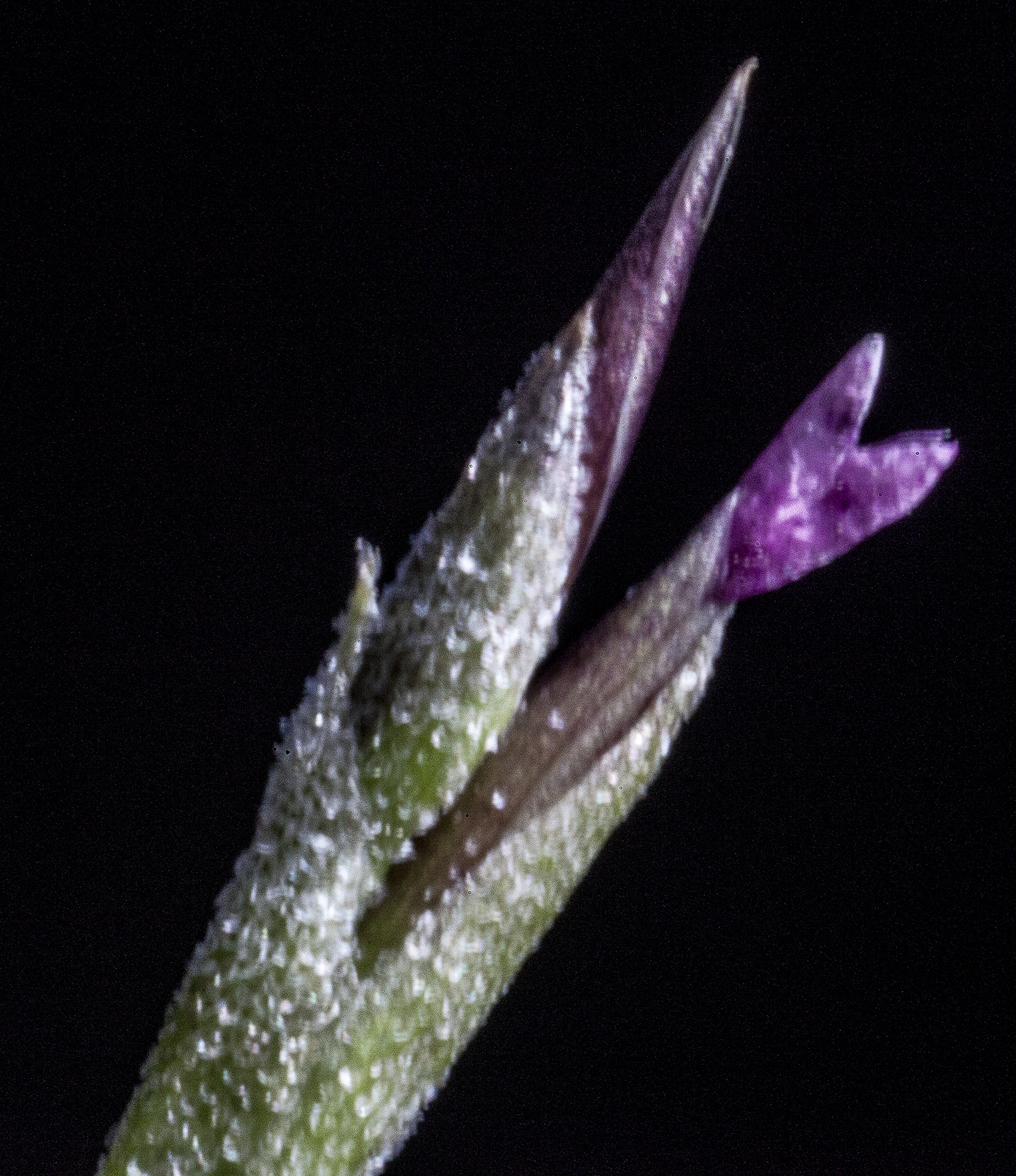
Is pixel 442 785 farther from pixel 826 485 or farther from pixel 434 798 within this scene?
pixel 826 485

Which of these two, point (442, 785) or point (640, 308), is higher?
point (640, 308)

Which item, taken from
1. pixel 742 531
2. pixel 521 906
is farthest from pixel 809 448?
pixel 521 906

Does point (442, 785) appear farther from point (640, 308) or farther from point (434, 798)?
point (640, 308)

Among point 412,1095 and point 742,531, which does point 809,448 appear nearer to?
point 742,531

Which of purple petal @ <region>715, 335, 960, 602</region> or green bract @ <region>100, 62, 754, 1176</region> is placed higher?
purple petal @ <region>715, 335, 960, 602</region>

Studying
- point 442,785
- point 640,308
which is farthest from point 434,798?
point 640,308

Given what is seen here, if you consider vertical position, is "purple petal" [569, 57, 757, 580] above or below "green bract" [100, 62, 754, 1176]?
above

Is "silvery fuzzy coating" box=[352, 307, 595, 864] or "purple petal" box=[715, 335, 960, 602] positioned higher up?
"purple petal" box=[715, 335, 960, 602]
